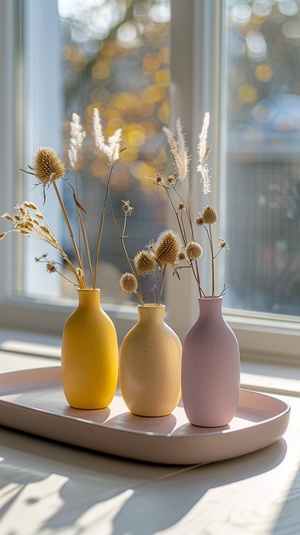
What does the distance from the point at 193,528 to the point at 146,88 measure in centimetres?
133

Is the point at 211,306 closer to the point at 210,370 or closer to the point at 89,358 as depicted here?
the point at 210,370

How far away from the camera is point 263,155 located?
1858mm

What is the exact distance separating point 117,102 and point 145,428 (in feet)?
3.60

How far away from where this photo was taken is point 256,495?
3.40 feet

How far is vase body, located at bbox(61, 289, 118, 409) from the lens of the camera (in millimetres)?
1318

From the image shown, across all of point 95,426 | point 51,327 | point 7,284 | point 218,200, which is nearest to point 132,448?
point 95,426

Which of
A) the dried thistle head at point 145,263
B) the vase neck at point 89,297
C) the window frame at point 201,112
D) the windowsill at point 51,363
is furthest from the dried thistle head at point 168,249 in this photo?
the window frame at point 201,112

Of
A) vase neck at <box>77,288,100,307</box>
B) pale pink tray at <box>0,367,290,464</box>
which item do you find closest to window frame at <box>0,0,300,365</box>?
pale pink tray at <box>0,367,290,464</box>

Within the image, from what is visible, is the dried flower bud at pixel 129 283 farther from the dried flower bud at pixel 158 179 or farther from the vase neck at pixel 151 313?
the dried flower bud at pixel 158 179

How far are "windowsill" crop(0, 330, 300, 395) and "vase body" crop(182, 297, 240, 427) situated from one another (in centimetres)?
37

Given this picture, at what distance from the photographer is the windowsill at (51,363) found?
160 centimetres

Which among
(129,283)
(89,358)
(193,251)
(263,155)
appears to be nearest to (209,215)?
(193,251)

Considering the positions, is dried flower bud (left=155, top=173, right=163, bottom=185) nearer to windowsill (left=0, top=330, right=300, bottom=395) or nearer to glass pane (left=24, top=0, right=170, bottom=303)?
windowsill (left=0, top=330, right=300, bottom=395)

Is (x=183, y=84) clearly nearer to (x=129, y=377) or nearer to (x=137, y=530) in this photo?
(x=129, y=377)
